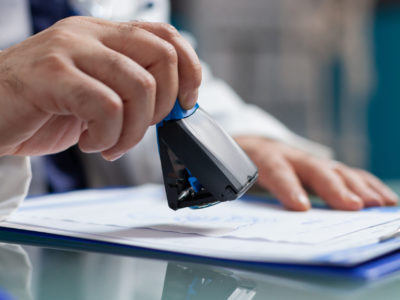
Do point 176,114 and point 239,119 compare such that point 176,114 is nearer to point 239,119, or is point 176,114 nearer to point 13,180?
point 13,180

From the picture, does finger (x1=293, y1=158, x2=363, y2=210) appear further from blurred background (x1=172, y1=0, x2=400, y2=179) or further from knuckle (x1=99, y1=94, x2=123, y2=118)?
blurred background (x1=172, y1=0, x2=400, y2=179)

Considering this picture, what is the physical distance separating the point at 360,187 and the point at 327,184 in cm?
4

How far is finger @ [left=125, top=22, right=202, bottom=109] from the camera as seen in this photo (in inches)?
16.1

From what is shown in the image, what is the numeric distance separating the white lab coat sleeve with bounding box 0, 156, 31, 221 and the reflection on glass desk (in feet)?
0.41

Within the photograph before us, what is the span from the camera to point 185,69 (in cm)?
41

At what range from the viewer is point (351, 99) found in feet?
9.86

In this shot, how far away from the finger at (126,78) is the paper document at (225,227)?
10 centimetres

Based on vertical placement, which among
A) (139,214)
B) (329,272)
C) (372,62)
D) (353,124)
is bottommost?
(353,124)

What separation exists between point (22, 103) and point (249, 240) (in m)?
0.20

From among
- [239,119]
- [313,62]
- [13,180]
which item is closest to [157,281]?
[13,180]

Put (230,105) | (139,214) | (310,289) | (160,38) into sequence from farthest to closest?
(230,105) < (139,214) < (160,38) < (310,289)

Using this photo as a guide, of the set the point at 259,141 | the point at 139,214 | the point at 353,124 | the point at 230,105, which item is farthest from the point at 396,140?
the point at 139,214

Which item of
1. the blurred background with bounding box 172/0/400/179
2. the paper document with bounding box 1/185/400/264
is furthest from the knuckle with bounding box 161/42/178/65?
the blurred background with bounding box 172/0/400/179

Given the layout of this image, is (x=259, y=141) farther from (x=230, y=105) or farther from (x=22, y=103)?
(x=22, y=103)
